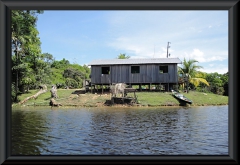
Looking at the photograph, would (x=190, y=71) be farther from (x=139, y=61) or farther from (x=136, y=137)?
(x=136, y=137)

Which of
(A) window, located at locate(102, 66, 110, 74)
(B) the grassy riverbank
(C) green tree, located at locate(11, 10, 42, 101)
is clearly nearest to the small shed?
(A) window, located at locate(102, 66, 110, 74)

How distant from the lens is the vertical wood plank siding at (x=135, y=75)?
28.4 metres

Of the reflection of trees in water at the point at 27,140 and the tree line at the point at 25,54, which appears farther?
the tree line at the point at 25,54

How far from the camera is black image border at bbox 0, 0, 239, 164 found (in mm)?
3029

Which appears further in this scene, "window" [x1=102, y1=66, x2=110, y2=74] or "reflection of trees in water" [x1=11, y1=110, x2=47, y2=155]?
"window" [x1=102, y1=66, x2=110, y2=74]

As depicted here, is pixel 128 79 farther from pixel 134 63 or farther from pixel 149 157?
pixel 149 157

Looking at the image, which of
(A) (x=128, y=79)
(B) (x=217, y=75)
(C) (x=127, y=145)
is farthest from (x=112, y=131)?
(B) (x=217, y=75)

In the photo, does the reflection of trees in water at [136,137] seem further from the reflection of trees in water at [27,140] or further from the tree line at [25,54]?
the tree line at [25,54]

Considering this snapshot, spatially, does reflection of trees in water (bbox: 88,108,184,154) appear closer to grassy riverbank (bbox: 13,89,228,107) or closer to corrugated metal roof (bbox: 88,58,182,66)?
grassy riverbank (bbox: 13,89,228,107)

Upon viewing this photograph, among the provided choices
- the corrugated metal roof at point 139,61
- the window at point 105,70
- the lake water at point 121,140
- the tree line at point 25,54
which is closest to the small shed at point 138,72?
the corrugated metal roof at point 139,61

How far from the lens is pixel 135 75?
95.2ft
